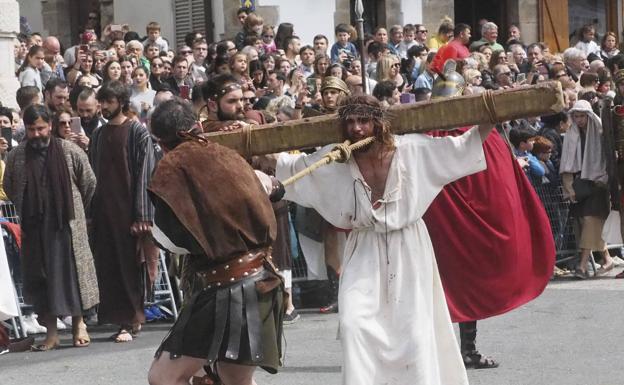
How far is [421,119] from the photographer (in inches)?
274

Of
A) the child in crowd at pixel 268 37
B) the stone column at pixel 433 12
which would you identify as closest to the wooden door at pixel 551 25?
the stone column at pixel 433 12

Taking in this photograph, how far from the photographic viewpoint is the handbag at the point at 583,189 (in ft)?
44.8

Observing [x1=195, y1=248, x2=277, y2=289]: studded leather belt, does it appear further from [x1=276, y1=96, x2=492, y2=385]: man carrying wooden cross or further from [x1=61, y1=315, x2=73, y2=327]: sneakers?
[x1=61, y1=315, x2=73, y2=327]: sneakers

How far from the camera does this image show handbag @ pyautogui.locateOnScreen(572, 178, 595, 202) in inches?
537

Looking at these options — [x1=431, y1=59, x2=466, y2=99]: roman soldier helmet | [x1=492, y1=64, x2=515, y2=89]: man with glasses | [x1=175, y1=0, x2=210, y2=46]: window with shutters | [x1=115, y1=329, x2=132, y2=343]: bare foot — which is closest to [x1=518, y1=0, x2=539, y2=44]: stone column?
[x1=175, y1=0, x2=210, y2=46]: window with shutters

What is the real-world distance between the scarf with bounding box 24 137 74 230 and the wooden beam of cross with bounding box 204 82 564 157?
3.57 metres

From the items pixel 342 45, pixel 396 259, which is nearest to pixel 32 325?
pixel 396 259

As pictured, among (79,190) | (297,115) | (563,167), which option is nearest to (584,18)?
(563,167)

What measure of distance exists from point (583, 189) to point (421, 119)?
7.00 m

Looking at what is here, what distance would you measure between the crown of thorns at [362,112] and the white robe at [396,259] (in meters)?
0.21

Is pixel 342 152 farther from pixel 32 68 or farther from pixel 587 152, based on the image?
pixel 32 68

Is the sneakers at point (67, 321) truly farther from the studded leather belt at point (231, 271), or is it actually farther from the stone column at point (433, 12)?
the stone column at point (433, 12)

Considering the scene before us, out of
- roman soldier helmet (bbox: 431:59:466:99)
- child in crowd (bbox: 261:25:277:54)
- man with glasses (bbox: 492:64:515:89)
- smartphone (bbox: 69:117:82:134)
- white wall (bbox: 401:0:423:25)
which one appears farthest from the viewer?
white wall (bbox: 401:0:423:25)

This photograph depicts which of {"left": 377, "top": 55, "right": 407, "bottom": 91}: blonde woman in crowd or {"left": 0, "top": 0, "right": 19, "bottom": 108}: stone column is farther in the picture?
{"left": 377, "top": 55, "right": 407, "bottom": 91}: blonde woman in crowd
